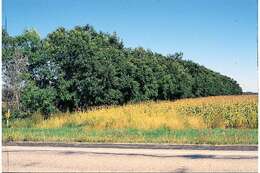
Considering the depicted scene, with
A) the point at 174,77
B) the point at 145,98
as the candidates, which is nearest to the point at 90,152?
the point at 145,98

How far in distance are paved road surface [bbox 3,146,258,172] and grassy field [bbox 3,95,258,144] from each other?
2.08 metres

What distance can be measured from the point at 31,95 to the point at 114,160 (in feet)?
70.1

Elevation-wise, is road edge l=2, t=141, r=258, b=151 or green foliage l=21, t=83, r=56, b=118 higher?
green foliage l=21, t=83, r=56, b=118

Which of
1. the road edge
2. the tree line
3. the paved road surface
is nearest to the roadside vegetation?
the tree line

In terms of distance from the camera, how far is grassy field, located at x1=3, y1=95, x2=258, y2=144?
48.2 feet

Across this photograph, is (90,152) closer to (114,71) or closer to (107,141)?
(107,141)

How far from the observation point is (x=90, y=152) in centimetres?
1215

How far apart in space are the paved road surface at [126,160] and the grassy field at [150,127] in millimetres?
2079

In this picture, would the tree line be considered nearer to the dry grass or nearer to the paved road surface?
the dry grass

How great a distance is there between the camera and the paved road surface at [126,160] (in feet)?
30.4

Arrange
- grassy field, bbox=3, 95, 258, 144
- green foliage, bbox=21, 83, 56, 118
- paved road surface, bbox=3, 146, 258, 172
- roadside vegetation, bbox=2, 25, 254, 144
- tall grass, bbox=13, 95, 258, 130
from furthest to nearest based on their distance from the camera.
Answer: green foliage, bbox=21, 83, 56, 118, roadside vegetation, bbox=2, 25, 254, 144, tall grass, bbox=13, 95, 258, 130, grassy field, bbox=3, 95, 258, 144, paved road surface, bbox=3, 146, 258, 172

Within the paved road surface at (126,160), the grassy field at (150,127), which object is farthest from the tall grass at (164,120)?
the paved road surface at (126,160)

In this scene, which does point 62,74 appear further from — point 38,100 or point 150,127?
point 150,127

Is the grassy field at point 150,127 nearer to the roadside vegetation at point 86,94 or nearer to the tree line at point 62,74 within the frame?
the roadside vegetation at point 86,94
